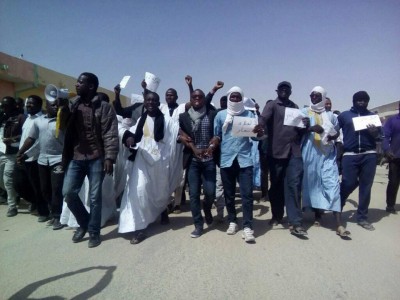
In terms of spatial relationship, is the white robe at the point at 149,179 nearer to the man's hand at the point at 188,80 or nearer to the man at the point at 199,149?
the man at the point at 199,149

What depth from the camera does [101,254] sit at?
3754mm

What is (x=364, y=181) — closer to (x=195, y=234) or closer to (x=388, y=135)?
(x=388, y=135)

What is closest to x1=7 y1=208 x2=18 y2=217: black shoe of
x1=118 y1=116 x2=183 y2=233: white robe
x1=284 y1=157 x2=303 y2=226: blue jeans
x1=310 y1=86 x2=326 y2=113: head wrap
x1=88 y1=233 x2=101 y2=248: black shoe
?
x1=88 y1=233 x2=101 y2=248: black shoe

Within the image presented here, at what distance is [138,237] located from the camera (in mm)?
4199

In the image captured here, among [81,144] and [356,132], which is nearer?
[81,144]

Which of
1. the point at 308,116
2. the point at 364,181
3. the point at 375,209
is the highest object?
the point at 308,116

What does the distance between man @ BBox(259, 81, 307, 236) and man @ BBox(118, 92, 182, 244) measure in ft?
4.87

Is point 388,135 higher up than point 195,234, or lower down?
higher up

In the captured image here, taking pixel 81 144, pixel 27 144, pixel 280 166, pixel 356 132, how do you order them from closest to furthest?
pixel 81 144, pixel 280 166, pixel 356 132, pixel 27 144

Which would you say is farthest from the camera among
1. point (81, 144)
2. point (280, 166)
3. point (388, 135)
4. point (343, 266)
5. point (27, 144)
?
point (388, 135)

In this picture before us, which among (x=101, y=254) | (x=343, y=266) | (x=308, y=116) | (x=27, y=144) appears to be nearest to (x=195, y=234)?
(x=101, y=254)

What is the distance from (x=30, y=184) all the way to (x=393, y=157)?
691 cm

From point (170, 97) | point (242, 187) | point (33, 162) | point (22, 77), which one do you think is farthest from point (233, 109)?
point (22, 77)

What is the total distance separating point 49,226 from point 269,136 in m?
3.81
